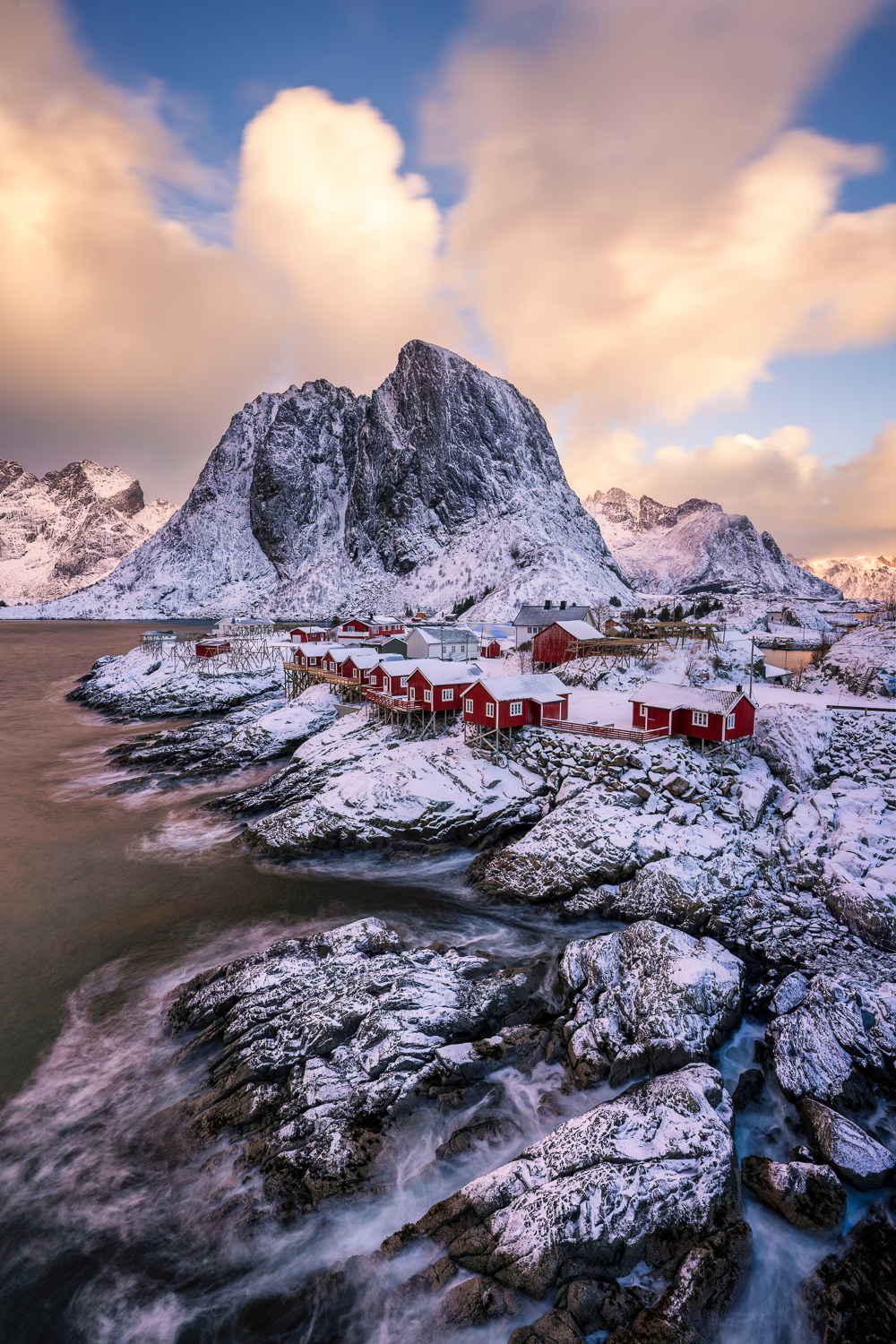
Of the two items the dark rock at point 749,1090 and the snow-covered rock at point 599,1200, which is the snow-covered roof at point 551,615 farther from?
the snow-covered rock at point 599,1200

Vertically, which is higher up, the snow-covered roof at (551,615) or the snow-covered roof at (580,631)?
the snow-covered roof at (551,615)

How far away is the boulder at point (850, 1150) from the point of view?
1166 cm

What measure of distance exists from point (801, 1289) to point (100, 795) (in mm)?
39823

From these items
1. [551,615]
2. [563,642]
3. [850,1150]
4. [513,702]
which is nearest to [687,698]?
[513,702]

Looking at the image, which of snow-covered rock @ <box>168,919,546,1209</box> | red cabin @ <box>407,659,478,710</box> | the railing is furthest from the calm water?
red cabin @ <box>407,659,478,710</box>

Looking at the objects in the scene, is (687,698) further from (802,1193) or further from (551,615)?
(551,615)

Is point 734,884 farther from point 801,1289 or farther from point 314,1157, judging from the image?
point 314,1157

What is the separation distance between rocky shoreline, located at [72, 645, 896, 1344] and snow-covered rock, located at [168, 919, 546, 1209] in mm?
65

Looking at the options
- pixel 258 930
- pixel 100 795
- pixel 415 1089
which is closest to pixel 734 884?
pixel 415 1089

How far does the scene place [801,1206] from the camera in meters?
11.1

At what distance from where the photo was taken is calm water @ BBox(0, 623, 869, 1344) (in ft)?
34.5

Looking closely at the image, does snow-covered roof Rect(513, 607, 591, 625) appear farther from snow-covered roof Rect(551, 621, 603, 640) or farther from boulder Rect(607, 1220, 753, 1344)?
boulder Rect(607, 1220, 753, 1344)

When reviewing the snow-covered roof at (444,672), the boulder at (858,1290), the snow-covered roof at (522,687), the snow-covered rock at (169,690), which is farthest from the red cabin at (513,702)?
the snow-covered rock at (169,690)

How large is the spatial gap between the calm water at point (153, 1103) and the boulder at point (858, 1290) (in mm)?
355
